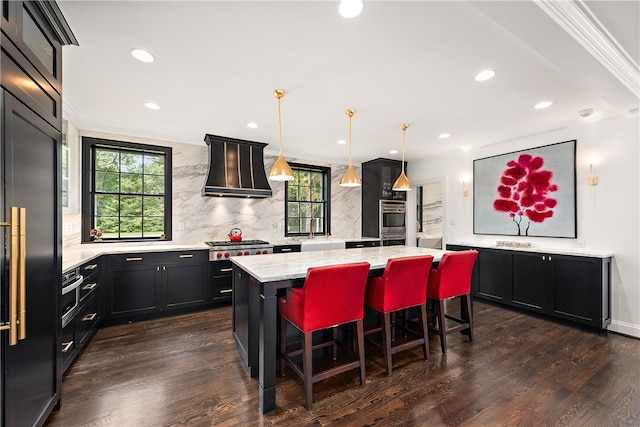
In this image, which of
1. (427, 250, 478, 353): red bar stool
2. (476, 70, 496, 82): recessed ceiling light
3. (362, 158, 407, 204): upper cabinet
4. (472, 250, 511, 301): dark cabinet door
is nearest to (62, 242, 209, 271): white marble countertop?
(427, 250, 478, 353): red bar stool

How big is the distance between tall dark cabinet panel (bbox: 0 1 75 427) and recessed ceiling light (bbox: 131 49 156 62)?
387 millimetres

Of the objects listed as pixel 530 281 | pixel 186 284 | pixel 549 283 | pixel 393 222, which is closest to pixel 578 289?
pixel 549 283

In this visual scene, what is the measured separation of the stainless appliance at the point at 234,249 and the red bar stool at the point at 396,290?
2.22 meters

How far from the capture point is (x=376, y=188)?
5.69 metres

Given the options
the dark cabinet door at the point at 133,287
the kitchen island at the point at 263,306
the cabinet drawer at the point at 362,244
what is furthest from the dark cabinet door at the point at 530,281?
the dark cabinet door at the point at 133,287

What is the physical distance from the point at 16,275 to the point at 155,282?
103 inches

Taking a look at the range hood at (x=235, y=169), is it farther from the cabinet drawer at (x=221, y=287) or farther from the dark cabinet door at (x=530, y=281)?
the dark cabinet door at (x=530, y=281)

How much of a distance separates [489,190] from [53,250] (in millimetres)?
5168

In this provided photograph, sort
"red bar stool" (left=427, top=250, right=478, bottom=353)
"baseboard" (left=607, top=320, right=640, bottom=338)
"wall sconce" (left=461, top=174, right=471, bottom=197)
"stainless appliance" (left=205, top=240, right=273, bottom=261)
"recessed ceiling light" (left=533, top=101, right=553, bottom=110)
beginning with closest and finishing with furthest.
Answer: "red bar stool" (left=427, top=250, right=478, bottom=353), "recessed ceiling light" (left=533, top=101, right=553, bottom=110), "baseboard" (left=607, top=320, right=640, bottom=338), "stainless appliance" (left=205, top=240, right=273, bottom=261), "wall sconce" (left=461, top=174, right=471, bottom=197)

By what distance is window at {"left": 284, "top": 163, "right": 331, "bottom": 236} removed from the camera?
5445 millimetres

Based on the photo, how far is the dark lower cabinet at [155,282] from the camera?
135 inches

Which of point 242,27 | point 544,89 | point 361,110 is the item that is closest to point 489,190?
point 544,89

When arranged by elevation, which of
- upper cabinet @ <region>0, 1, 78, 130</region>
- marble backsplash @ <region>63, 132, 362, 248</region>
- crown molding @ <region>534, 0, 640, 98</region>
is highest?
crown molding @ <region>534, 0, 640, 98</region>

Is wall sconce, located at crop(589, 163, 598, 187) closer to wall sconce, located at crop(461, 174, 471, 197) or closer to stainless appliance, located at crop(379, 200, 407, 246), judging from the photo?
wall sconce, located at crop(461, 174, 471, 197)
